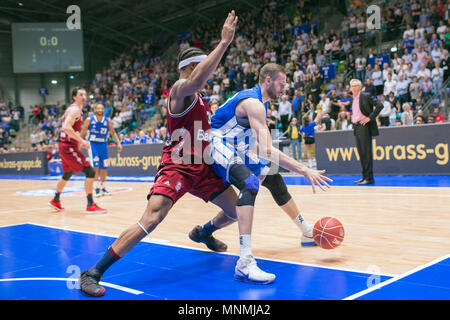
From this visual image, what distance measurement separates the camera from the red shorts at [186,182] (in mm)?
3316

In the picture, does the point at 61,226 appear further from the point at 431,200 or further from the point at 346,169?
the point at 346,169

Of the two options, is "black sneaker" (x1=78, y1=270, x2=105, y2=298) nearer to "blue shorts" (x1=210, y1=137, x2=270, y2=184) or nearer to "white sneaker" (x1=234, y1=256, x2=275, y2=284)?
"white sneaker" (x1=234, y1=256, x2=275, y2=284)

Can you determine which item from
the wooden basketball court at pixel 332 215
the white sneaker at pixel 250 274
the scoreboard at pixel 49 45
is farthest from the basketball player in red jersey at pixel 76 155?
the scoreboard at pixel 49 45

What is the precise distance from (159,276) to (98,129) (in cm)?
664

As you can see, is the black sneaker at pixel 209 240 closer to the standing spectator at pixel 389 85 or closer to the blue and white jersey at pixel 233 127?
the blue and white jersey at pixel 233 127

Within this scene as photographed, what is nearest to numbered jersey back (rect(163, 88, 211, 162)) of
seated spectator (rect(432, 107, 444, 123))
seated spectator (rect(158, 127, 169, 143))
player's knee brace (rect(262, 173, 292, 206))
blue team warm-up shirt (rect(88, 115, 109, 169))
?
player's knee brace (rect(262, 173, 292, 206))

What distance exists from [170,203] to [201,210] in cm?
391

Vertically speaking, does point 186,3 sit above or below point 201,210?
above

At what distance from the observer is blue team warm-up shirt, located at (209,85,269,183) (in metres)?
3.64

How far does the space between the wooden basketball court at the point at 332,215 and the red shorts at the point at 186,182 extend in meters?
0.84

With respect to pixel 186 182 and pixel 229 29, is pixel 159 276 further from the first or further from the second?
pixel 229 29

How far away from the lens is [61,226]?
616 cm

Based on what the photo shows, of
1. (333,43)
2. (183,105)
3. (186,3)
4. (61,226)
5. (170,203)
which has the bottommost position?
(61,226)
